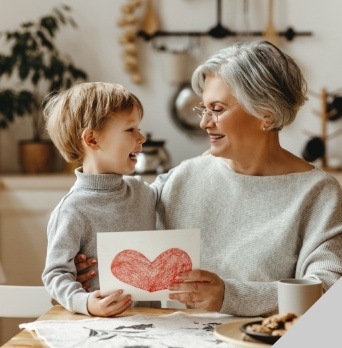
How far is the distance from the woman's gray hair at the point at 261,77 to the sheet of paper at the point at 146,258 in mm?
435

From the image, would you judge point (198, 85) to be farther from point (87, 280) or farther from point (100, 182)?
point (87, 280)

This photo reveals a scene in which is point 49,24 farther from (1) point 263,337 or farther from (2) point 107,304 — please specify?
(1) point 263,337

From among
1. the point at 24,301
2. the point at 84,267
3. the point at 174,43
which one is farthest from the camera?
the point at 174,43

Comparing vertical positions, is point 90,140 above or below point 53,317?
above

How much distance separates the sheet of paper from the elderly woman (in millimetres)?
216

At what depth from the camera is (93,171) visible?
181 centimetres

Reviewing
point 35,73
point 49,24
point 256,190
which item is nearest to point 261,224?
point 256,190

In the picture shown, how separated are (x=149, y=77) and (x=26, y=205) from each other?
35.7 inches

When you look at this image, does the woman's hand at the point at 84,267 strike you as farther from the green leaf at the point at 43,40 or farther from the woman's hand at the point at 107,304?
the green leaf at the point at 43,40

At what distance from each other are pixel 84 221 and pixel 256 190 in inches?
16.7

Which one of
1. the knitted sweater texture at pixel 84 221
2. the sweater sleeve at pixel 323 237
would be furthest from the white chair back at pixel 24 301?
the sweater sleeve at pixel 323 237

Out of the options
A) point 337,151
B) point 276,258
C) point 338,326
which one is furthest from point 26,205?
point 338,326

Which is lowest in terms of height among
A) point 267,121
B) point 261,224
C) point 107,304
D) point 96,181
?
point 107,304

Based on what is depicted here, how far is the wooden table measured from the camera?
1424mm
